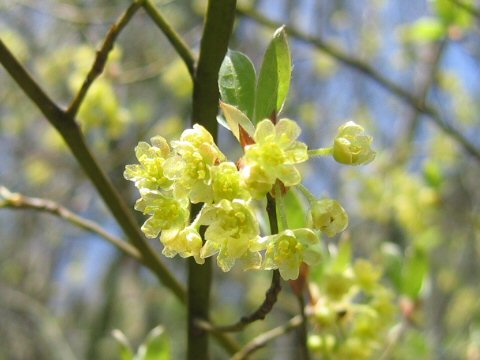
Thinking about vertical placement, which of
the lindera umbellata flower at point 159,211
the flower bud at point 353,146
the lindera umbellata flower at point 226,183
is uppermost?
the flower bud at point 353,146

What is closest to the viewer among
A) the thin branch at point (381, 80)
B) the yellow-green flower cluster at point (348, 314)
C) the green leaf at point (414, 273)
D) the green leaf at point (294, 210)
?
the green leaf at point (294, 210)

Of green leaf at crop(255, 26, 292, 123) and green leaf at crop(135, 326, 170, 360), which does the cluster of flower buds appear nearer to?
green leaf at crop(255, 26, 292, 123)

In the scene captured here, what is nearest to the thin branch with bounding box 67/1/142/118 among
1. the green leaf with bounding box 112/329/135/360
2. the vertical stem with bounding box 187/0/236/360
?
the vertical stem with bounding box 187/0/236/360

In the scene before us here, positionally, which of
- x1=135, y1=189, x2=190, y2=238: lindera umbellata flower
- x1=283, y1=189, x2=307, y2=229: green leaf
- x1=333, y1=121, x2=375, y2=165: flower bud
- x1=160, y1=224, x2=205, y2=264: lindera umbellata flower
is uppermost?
x1=333, y1=121, x2=375, y2=165: flower bud

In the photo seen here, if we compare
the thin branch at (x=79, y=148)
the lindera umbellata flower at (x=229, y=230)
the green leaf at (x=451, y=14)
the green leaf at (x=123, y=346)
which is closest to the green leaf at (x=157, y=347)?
the green leaf at (x=123, y=346)

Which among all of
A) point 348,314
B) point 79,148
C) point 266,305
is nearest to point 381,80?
point 348,314

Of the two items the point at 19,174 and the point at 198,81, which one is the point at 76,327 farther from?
the point at 198,81

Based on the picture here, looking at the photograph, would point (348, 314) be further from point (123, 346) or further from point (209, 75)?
point (209, 75)

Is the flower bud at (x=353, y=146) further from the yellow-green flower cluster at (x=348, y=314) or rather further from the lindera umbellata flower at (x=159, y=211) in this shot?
the yellow-green flower cluster at (x=348, y=314)
